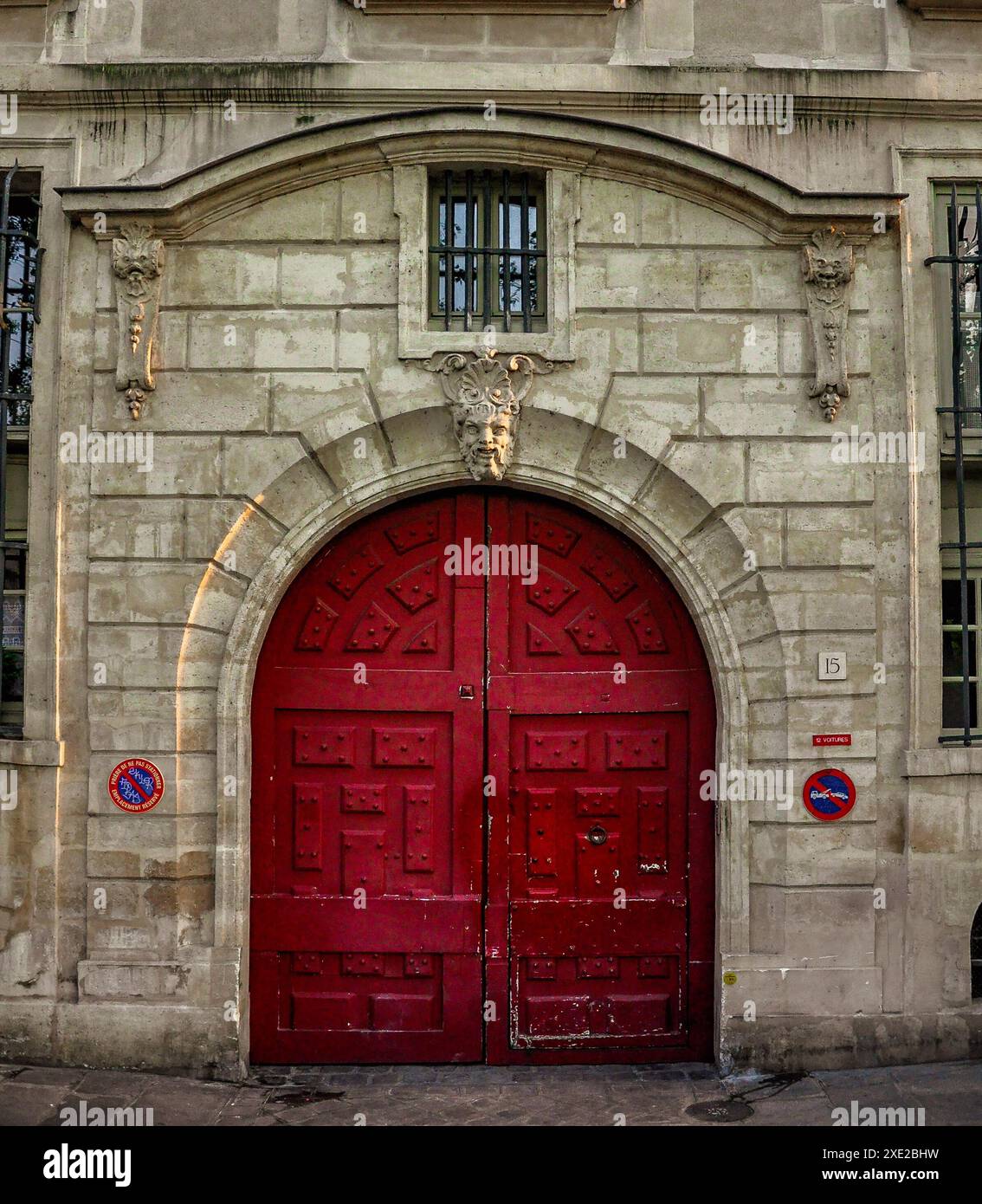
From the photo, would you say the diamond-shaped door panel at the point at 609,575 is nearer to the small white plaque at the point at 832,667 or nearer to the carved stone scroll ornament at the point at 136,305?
the small white plaque at the point at 832,667

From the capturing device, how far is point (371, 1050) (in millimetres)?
7957

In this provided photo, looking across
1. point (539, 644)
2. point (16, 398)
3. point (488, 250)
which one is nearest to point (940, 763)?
point (539, 644)

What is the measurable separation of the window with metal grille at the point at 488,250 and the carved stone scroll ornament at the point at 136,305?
5.71 feet

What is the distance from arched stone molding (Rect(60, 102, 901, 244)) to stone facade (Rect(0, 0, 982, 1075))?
24 millimetres

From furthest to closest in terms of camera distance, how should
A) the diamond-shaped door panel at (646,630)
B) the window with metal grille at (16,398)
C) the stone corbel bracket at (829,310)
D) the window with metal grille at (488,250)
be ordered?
the diamond-shaped door panel at (646,630) < the window with metal grille at (488,250) < the window with metal grille at (16,398) < the stone corbel bracket at (829,310)

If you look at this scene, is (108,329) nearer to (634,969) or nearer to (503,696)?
(503,696)

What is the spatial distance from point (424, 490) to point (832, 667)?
278 centimetres

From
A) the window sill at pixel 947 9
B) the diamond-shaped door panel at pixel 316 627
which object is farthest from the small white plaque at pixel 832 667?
the window sill at pixel 947 9

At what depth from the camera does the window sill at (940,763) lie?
7.76 meters

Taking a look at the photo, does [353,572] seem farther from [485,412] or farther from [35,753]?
[35,753]

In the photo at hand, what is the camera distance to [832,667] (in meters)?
7.77

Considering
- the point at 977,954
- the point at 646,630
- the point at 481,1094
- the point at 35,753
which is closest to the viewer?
the point at 481,1094

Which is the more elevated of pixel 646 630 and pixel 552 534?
pixel 552 534

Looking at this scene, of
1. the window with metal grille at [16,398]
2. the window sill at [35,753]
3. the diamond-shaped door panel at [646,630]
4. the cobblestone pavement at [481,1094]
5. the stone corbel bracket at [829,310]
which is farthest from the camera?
the diamond-shaped door panel at [646,630]
